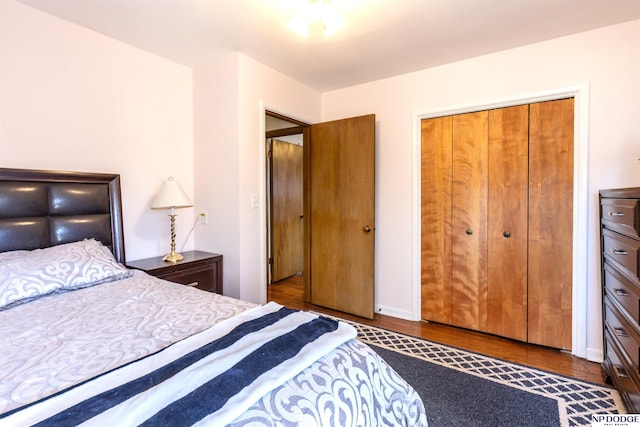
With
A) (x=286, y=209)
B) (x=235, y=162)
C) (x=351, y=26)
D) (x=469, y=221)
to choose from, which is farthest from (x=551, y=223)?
(x=286, y=209)

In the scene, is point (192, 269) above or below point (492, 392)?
above

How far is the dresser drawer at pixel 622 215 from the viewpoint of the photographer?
4.76 feet

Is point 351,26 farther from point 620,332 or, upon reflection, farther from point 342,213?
point 620,332

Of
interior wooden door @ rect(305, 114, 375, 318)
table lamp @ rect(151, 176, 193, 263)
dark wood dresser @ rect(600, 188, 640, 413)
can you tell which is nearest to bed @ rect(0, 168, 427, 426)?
Result: table lamp @ rect(151, 176, 193, 263)

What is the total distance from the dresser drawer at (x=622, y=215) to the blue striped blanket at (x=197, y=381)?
4.88ft

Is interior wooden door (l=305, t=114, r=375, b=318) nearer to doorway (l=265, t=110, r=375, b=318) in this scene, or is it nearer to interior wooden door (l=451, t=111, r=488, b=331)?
doorway (l=265, t=110, r=375, b=318)

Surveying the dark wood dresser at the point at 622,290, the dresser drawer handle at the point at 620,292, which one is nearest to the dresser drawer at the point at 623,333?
the dark wood dresser at the point at 622,290

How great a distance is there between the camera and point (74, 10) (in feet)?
6.55

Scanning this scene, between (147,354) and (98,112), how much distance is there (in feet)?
6.92

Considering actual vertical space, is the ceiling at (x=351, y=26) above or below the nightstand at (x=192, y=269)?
above

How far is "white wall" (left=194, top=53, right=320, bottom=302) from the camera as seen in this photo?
2.62 m

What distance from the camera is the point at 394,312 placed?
3141 mm

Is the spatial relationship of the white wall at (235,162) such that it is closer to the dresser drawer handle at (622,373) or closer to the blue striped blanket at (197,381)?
the blue striped blanket at (197,381)

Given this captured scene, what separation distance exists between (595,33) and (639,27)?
0.23 metres
